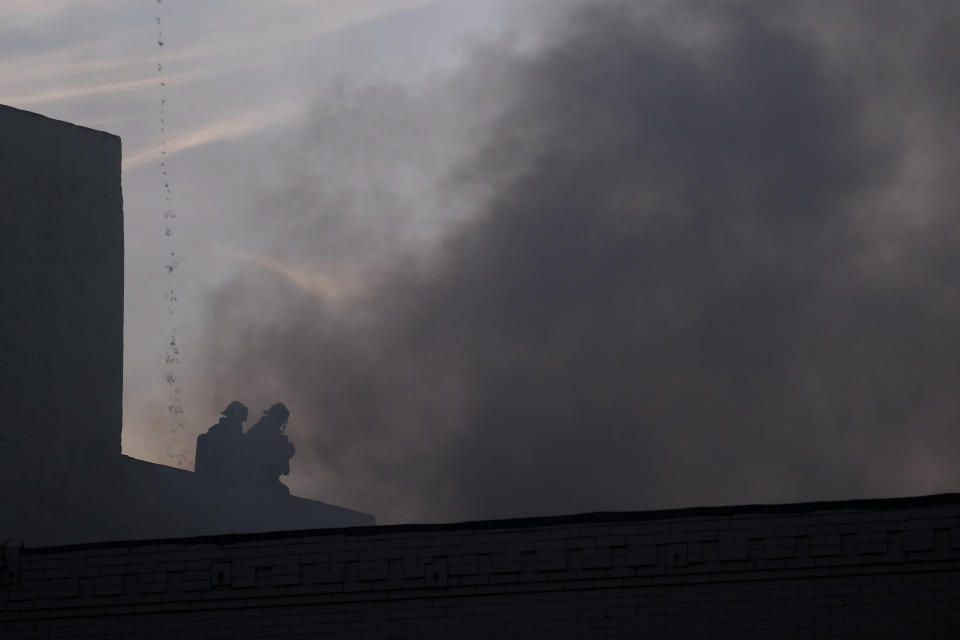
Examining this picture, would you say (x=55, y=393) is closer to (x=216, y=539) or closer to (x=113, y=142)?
(x=113, y=142)

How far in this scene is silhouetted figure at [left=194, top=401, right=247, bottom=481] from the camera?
3591cm

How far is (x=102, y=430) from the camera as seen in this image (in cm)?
2770

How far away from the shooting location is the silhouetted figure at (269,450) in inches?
1439

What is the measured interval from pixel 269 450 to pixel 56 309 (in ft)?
35.7

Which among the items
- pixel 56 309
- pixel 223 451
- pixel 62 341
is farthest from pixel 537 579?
pixel 223 451

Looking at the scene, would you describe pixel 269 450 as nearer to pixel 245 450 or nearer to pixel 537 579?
pixel 245 450

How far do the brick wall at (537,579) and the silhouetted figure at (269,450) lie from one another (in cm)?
1784

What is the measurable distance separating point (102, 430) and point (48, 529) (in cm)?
241

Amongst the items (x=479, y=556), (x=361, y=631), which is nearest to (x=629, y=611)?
(x=479, y=556)

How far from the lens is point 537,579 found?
17516 millimetres

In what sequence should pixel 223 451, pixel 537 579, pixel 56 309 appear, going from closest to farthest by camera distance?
1. pixel 537 579
2. pixel 56 309
3. pixel 223 451

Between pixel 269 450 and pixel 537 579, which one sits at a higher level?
pixel 269 450

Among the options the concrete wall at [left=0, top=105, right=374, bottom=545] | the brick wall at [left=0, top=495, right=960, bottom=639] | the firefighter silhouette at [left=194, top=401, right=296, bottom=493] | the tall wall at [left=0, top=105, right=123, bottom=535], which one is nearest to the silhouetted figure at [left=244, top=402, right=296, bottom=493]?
the firefighter silhouette at [left=194, top=401, right=296, bottom=493]

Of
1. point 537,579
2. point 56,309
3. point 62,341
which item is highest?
point 56,309
